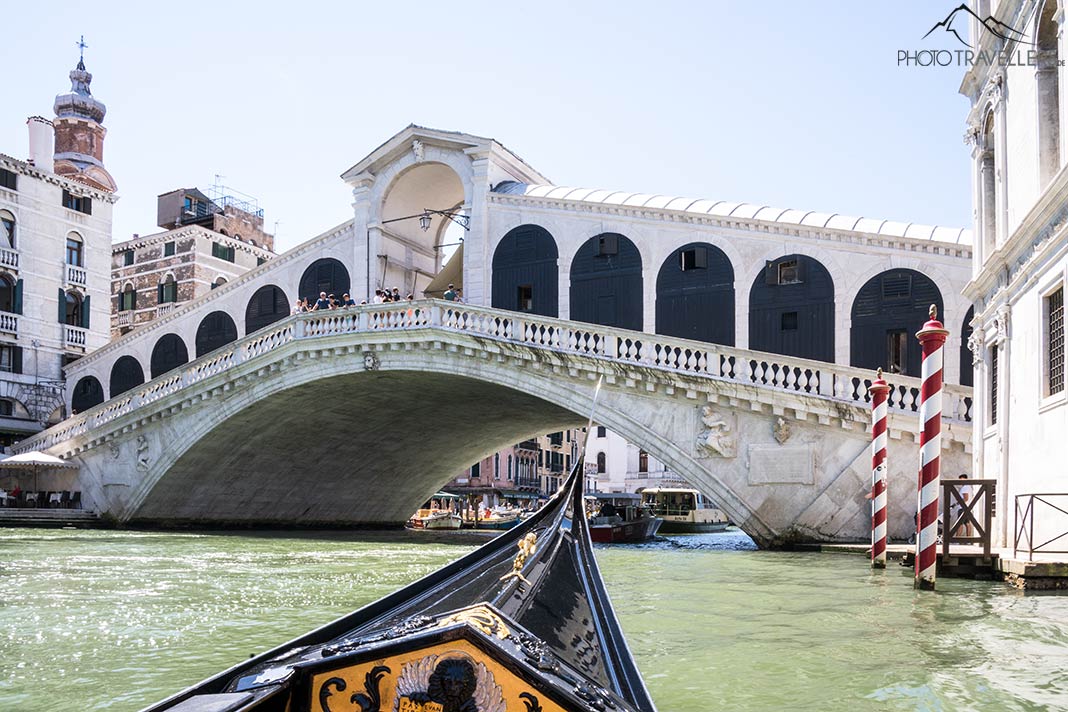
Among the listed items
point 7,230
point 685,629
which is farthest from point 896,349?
point 7,230

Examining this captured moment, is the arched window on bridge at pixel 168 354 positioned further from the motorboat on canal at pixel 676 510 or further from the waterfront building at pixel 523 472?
the waterfront building at pixel 523 472

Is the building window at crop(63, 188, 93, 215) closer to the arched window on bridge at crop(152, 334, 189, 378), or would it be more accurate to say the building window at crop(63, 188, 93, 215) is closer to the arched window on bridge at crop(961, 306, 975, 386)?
the arched window on bridge at crop(152, 334, 189, 378)

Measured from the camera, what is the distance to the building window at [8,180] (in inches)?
888

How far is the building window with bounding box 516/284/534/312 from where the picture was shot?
17.8 m

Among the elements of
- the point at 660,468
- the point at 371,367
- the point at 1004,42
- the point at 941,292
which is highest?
the point at 1004,42

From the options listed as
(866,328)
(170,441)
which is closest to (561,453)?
(170,441)

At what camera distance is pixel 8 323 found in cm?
2259

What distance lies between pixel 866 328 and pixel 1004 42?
600 centimetres

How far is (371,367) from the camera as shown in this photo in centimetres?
1588

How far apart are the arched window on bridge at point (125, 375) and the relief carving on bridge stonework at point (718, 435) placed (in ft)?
48.1

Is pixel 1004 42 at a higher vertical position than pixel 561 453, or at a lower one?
higher

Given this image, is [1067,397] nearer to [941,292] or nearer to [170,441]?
[941,292]

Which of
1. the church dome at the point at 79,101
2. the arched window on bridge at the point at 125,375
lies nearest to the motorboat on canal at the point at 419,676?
the arched window on bridge at the point at 125,375

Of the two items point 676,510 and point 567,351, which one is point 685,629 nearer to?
point 567,351
